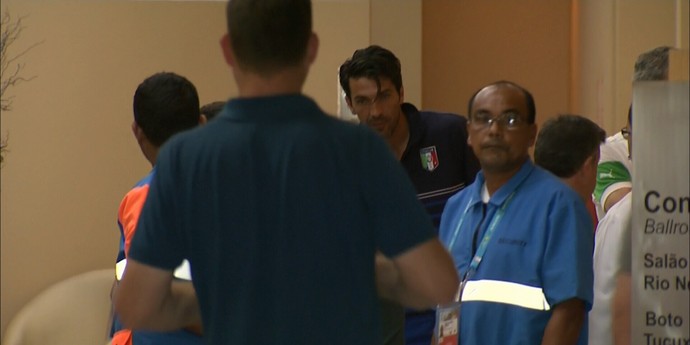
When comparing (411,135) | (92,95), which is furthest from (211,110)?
(92,95)

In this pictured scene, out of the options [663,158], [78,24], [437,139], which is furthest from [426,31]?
[663,158]

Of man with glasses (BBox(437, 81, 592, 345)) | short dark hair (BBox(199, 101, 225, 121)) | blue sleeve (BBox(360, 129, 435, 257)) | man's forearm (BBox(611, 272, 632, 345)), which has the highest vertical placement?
short dark hair (BBox(199, 101, 225, 121))

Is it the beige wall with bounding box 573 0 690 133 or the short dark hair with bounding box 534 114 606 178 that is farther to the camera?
the beige wall with bounding box 573 0 690 133

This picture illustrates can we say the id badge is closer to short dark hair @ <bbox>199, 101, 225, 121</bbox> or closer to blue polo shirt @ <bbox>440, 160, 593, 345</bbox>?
blue polo shirt @ <bbox>440, 160, 593, 345</bbox>

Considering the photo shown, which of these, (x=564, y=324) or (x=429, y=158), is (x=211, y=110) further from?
(x=564, y=324)

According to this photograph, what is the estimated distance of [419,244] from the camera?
2021mm

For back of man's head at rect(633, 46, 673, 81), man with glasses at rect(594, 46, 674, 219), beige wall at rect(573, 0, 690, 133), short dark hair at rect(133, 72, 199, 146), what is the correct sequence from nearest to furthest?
1. short dark hair at rect(133, 72, 199, 146)
2. back of man's head at rect(633, 46, 673, 81)
3. man with glasses at rect(594, 46, 674, 219)
4. beige wall at rect(573, 0, 690, 133)

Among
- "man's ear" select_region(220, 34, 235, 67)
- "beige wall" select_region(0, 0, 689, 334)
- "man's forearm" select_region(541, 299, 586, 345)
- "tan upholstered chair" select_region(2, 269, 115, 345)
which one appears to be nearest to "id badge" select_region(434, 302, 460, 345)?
"man's forearm" select_region(541, 299, 586, 345)

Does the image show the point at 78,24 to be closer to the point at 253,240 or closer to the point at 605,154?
the point at 605,154

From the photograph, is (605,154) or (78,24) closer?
(605,154)

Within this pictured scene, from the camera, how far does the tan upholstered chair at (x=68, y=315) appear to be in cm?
671

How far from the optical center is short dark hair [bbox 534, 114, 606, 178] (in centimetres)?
397

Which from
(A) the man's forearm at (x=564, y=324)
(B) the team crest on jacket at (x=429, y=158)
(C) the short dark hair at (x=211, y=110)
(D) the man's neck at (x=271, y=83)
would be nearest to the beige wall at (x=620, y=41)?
(B) the team crest on jacket at (x=429, y=158)

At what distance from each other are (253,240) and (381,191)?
0.78 ft
